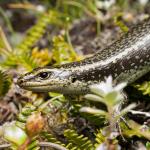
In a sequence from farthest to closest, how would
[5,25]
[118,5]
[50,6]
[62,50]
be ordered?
[5,25] → [50,6] → [118,5] → [62,50]

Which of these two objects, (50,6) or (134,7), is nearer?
(134,7)

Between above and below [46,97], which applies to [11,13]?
above

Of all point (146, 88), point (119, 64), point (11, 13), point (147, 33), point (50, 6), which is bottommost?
point (146, 88)

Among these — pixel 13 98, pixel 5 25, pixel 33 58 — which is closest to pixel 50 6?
pixel 5 25

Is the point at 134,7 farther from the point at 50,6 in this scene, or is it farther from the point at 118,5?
the point at 50,6

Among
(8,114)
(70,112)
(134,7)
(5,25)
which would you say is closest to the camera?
(70,112)
